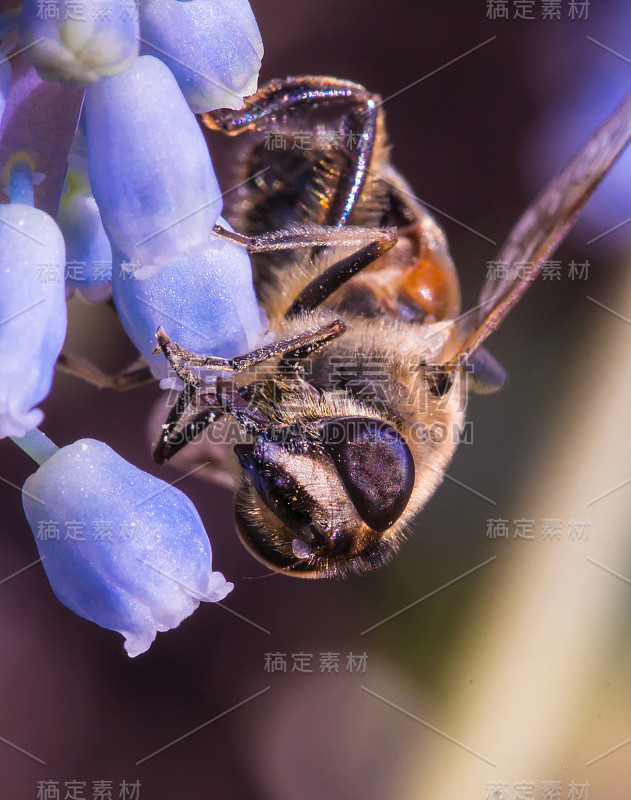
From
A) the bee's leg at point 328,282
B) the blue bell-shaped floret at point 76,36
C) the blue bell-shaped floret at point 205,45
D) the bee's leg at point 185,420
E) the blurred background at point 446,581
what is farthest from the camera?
the blurred background at point 446,581

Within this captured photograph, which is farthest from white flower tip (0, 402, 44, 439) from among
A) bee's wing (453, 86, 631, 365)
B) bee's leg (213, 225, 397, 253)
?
bee's wing (453, 86, 631, 365)

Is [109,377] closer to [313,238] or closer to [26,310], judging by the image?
[313,238]

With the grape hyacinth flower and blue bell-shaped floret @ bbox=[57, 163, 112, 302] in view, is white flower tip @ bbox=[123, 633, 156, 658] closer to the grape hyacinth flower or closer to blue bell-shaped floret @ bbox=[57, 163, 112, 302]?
the grape hyacinth flower

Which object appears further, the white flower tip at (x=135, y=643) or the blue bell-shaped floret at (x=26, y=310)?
the white flower tip at (x=135, y=643)

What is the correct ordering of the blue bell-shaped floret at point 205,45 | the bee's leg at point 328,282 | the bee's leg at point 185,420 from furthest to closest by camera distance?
the bee's leg at point 328,282 < the bee's leg at point 185,420 < the blue bell-shaped floret at point 205,45

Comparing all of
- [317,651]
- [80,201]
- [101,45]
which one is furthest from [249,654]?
[101,45]

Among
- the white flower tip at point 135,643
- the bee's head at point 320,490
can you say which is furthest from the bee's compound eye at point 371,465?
the white flower tip at point 135,643

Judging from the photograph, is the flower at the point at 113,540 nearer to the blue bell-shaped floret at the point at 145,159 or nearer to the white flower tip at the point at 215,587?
the white flower tip at the point at 215,587
